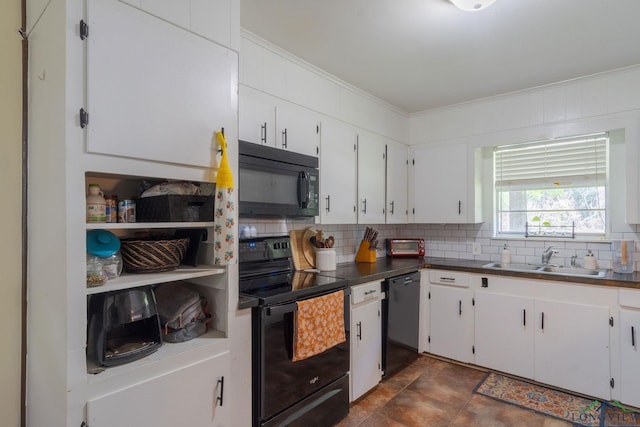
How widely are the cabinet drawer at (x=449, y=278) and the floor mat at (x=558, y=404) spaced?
0.77 m

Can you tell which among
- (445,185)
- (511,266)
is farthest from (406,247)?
(511,266)

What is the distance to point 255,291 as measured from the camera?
73.7 inches

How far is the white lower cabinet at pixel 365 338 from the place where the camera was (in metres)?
2.33

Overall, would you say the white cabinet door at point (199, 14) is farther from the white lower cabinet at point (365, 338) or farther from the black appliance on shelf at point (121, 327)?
the white lower cabinet at point (365, 338)

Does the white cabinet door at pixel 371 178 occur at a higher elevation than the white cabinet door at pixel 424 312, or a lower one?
higher

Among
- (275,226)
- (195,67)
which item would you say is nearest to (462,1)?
(195,67)

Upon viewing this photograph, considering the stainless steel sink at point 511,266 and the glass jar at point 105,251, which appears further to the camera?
the stainless steel sink at point 511,266

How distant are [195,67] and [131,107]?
0.34m

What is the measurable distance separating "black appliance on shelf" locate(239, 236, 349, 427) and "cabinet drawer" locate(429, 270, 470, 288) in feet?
4.12

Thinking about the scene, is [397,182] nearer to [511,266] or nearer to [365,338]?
[511,266]

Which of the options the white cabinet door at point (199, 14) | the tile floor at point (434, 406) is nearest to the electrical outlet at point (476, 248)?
the tile floor at point (434, 406)

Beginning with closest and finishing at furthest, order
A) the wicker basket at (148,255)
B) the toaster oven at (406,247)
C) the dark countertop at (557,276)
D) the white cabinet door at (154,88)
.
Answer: the white cabinet door at (154,88)
the wicker basket at (148,255)
the dark countertop at (557,276)
the toaster oven at (406,247)

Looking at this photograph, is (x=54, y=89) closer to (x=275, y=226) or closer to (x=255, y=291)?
(x=255, y=291)

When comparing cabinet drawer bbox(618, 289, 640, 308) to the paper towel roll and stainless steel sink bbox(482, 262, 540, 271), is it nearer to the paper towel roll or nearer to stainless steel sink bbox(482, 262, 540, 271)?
stainless steel sink bbox(482, 262, 540, 271)
